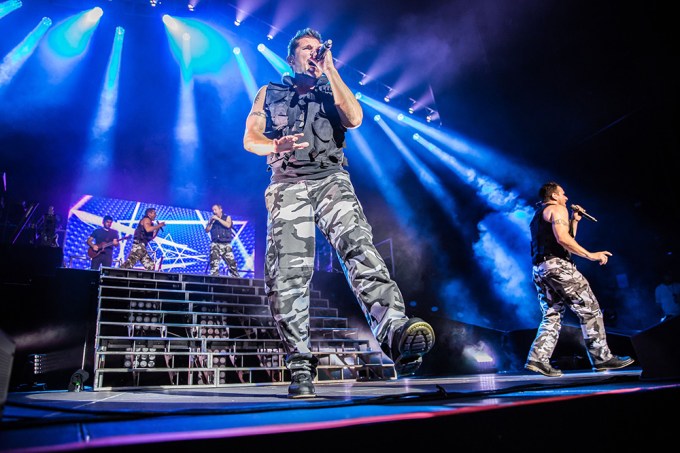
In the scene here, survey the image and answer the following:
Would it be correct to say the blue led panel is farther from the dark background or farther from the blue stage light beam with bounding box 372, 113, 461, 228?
the blue stage light beam with bounding box 372, 113, 461, 228

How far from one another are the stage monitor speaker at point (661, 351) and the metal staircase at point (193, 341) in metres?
4.47

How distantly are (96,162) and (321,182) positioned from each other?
1331cm

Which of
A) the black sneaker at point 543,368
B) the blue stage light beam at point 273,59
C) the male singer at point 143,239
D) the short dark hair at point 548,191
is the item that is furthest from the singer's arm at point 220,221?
the black sneaker at point 543,368

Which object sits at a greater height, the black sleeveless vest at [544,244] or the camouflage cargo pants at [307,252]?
the black sleeveless vest at [544,244]

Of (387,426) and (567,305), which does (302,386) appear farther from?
(567,305)

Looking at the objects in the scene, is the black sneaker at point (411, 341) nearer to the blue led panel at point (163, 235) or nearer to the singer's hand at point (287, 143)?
the singer's hand at point (287, 143)

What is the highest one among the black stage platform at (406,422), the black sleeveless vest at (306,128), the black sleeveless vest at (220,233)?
the black sleeveless vest at (220,233)

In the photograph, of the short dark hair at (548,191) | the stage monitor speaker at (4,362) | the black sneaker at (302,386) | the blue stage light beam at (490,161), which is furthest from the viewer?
the blue stage light beam at (490,161)

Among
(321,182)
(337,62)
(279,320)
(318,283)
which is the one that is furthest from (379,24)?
(279,320)

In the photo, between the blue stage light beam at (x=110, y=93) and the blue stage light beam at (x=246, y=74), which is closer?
the blue stage light beam at (x=110, y=93)

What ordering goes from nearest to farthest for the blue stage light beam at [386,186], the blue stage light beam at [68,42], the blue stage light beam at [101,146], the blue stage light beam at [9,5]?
the blue stage light beam at [9,5] < the blue stage light beam at [68,42] < the blue stage light beam at [101,146] < the blue stage light beam at [386,186]

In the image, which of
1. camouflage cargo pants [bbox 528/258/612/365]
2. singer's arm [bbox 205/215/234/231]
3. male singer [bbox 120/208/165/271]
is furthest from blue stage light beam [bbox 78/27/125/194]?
camouflage cargo pants [bbox 528/258/612/365]

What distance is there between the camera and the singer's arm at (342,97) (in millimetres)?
2244

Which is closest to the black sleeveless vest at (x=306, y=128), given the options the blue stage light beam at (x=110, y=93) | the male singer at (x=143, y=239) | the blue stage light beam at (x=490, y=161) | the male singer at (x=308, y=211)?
the male singer at (x=308, y=211)
